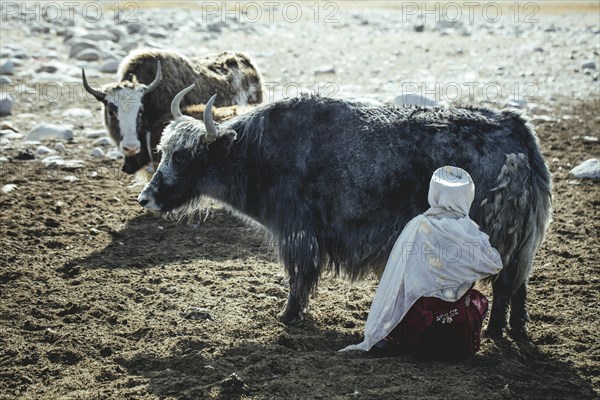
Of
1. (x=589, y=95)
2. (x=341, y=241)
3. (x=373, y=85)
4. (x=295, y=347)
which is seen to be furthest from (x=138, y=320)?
(x=589, y=95)

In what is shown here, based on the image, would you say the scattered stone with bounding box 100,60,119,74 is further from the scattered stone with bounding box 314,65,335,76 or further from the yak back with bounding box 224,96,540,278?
the yak back with bounding box 224,96,540,278

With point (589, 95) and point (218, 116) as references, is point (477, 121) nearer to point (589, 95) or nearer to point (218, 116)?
point (218, 116)

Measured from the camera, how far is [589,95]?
12.8 meters

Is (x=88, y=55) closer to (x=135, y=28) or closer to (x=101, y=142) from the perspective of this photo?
(x=135, y=28)

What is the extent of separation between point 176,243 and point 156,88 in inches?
85.3

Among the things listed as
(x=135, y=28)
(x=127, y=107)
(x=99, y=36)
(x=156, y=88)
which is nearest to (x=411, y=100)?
(x=156, y=88)

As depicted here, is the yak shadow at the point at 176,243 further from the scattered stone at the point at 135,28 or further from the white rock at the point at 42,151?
the scattered stone at the point at 135,28

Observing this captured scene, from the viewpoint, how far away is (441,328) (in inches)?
187

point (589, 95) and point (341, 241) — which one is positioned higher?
point (589, 95)

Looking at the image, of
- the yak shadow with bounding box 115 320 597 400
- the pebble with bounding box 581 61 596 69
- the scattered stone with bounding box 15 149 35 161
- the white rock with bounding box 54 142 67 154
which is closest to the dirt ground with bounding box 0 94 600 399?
the yak shadow with bounding box 115 320 597 400

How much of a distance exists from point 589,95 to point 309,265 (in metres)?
8.89

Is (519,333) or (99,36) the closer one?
(519,333)

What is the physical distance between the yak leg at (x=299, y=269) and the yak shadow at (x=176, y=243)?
2.47ft

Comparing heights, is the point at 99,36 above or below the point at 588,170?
above
